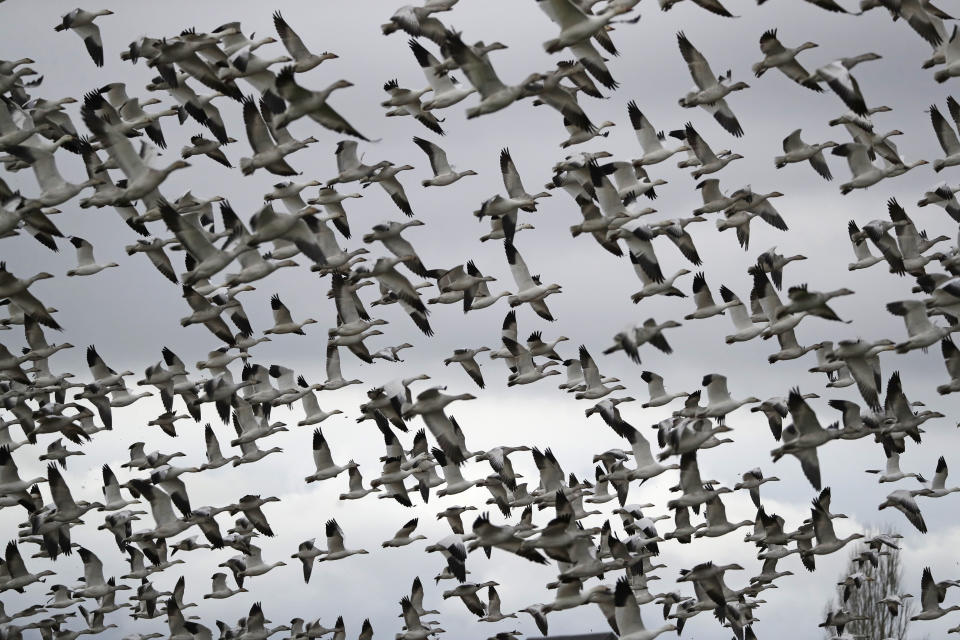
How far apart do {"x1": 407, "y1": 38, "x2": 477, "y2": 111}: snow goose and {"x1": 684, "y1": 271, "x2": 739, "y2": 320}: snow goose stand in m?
6.14

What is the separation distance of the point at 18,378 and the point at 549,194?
10.0 m

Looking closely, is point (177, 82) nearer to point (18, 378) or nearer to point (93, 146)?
point (93, 146)

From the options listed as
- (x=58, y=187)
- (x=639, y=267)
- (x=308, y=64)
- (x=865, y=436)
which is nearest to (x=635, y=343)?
(x=639, y=267)

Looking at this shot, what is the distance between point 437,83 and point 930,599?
13619 millimetres

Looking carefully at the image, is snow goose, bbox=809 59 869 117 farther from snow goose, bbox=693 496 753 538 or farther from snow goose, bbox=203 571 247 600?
snow goose, bbox=203 571 247 600

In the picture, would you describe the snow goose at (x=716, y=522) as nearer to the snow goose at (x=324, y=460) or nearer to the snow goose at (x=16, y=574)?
the snow goose at (x=324, y=460)

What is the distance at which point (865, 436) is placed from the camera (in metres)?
30.8

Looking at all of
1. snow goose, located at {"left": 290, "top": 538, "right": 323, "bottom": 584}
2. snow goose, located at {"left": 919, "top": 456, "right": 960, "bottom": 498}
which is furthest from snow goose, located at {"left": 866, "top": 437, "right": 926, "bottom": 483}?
snow goose, located at {"left": 290, "top": 538, "right": 323, "bottom": 584}

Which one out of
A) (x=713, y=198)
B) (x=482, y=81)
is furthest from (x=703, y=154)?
(x=482, y=81)

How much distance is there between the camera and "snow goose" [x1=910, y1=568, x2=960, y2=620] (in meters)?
33.7

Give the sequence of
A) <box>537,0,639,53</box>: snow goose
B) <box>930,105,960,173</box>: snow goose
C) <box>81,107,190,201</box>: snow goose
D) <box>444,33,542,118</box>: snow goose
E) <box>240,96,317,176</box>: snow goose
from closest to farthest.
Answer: <box>537,0,639,53</box>: snow goose → <box>444,33,542,118</box>: snow goose → <box>81,107,190,201</box>: snow goose → <box>240,96,317,176</box>: snow goose → <box>930,105,960,173</box>: snow goose

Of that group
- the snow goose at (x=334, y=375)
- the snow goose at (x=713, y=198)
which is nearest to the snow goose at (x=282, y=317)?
the snow goose at (x=334, y=375)

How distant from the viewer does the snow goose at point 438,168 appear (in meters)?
32.0

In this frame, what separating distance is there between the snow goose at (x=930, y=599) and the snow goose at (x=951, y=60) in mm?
10121
